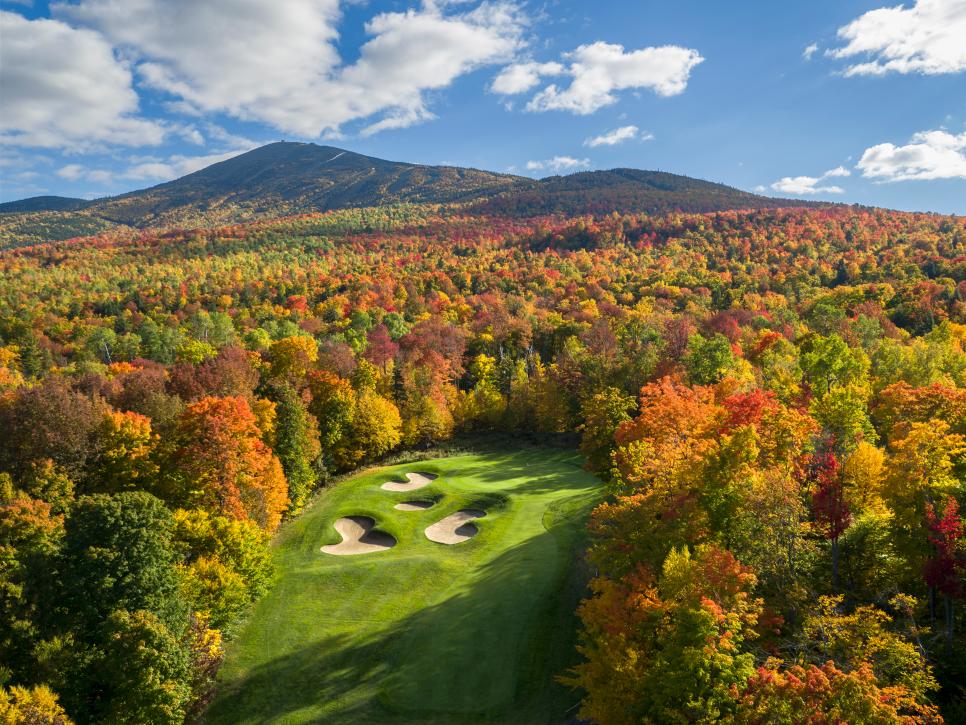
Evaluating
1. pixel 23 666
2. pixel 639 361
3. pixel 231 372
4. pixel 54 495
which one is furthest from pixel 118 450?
pixel 639 361

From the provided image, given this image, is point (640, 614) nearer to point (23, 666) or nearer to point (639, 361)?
point (23, 666)

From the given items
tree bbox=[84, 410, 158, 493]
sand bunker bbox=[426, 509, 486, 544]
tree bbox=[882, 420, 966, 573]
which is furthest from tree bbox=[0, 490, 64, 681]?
tree bbox=[882, 420, 966, 573]

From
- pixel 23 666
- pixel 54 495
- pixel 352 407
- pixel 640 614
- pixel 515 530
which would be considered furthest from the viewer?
pixel 352 407

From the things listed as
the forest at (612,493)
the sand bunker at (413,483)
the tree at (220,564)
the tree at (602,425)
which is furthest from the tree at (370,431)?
the tree at (220,564)

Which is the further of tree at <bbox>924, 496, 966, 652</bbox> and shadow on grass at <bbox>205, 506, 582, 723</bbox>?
shadow on grass at <bbox>205, 506, 582, 723</bbox>

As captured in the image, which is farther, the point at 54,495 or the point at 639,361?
the point at 639,361

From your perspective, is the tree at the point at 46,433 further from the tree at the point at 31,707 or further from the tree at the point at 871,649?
the tree at the point at 871,649

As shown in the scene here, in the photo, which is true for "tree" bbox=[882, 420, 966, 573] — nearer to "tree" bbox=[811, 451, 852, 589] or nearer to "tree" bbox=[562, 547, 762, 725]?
"tree" bbox=[811, 451, 852, 589]
